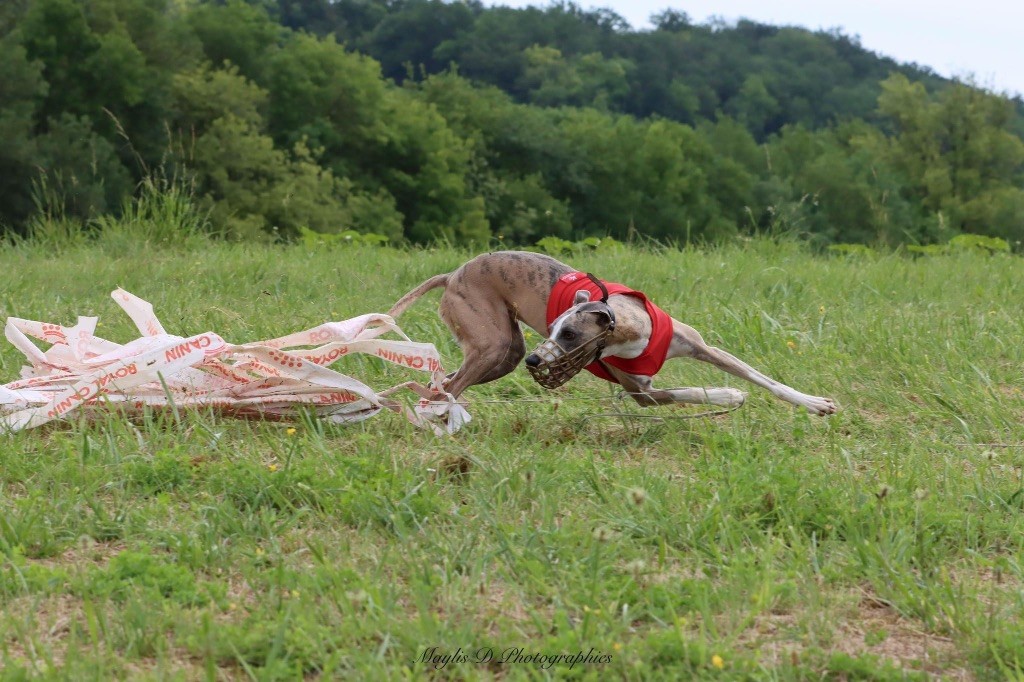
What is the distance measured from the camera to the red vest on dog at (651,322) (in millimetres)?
4062

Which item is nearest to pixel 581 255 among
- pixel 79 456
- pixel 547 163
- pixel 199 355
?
pixel 199 355

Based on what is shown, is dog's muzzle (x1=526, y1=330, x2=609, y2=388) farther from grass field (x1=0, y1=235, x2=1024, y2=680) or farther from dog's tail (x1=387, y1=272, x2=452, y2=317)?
dog's tail (x1=387, y1=272, x2=452, y2=317)

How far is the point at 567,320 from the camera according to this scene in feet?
12.5

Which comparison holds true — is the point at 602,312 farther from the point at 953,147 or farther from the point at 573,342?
the point at 953,147

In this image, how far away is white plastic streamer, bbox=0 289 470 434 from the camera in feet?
13.2

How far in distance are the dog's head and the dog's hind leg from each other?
466 mm

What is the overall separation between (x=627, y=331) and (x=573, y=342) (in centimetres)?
28

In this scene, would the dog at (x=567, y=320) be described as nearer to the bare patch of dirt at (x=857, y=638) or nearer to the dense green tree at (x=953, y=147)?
the bare patch of dirt at (x=857, y=638)

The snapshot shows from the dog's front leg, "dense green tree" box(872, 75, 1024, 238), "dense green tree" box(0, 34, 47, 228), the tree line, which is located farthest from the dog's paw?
"dense green tree" box(872, 75, 1024, 238)

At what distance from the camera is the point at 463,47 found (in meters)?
71.6

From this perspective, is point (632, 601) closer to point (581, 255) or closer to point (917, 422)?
point (917, 422)

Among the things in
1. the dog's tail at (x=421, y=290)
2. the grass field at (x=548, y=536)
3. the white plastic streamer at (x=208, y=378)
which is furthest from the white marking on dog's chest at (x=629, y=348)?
the dog's tail at (x=421, y=290)

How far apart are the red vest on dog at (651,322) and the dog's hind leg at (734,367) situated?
89 mm

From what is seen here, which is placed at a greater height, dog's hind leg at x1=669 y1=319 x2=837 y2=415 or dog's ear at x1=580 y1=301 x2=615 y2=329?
dog's ear at x1=580 y1=301 x2=615 y2=329
